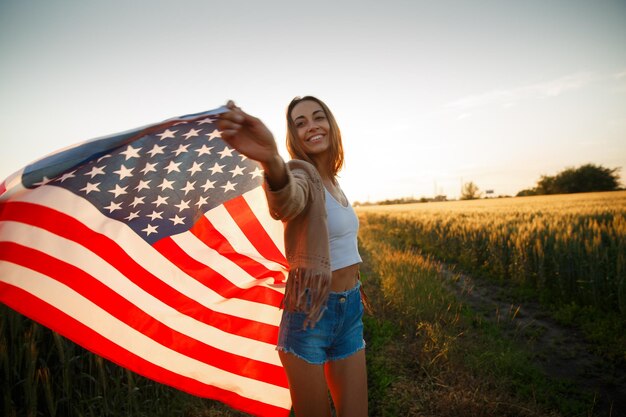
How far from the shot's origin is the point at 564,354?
459 cm

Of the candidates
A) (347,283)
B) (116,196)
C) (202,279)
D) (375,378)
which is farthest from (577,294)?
(116,196)

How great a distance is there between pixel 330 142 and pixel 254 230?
35.5 inches

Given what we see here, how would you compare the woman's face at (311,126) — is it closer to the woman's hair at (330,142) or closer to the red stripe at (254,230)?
the woman's hair at (330,142)

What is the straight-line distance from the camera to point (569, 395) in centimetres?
371

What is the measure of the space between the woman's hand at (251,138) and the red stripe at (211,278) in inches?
50.2

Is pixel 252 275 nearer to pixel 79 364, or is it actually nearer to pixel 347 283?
pixel 347 283

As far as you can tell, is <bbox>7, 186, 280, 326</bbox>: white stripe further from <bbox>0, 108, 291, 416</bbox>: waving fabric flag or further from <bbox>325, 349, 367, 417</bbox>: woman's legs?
<bbox>325, 349, 367, 417</bbox>: woman's legs

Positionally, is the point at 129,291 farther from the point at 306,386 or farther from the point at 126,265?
the point at 306,386

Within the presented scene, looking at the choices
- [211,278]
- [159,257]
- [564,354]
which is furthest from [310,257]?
[564,354]

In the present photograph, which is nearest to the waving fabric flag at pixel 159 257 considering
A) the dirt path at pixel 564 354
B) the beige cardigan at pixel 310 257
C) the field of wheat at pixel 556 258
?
the beige cardigan at pixel 310 257

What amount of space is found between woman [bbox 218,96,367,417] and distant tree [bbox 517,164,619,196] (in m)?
76.3

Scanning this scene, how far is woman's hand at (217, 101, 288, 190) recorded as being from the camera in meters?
1.31

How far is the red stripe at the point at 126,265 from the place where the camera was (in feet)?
6.24

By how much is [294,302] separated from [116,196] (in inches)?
50.6
